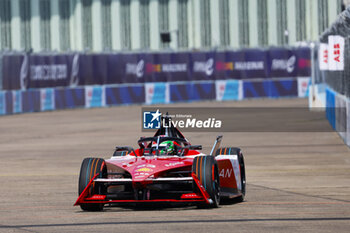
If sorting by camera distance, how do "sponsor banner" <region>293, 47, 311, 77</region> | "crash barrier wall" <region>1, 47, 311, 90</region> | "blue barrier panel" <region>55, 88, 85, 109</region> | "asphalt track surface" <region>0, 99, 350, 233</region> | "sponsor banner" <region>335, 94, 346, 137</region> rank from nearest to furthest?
"asphalt track surface" <region>0, 99, 350, 233</region>
"sponsor banner" <region>335, 94, 346, 137</region>
"crash barrier wall" <region>1, 47, 311, 90</region>
"blue barrier panel" <region>55, 88, 85, 109</region>
"sponsor banner" <region>293, 47, 311, 77</region>

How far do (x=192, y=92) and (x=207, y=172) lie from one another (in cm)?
3658

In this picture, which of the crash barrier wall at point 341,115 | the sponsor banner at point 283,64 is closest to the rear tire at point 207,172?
the crash barrier wall at point 341,115


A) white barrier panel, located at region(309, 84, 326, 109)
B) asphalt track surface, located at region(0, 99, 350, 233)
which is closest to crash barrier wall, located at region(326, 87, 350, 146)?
asphalt track surface, located at region(0, 99, 350, 233)

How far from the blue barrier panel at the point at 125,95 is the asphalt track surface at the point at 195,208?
51.6 ft

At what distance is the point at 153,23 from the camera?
61.1m

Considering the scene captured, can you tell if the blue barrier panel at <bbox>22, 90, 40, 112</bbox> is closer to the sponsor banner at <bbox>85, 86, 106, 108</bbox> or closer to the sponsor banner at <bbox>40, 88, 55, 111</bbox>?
A: the sponsor banner at <bbox>40, 88, 55, 111</bbox>

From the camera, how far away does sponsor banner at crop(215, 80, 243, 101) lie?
1861 inches

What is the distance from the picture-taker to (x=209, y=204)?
10.3 meters

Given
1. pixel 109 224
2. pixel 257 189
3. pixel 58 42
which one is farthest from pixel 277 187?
pixel 58 42

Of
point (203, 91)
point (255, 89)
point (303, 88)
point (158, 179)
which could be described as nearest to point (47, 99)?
point (203, 91)

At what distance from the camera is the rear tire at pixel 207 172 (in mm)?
10055

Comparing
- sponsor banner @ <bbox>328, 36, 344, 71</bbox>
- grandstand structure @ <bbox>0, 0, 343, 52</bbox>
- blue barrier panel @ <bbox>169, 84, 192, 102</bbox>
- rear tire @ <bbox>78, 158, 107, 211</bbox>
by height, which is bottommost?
rear tire @ <bbox>78, 158, 107, 211</bbox>

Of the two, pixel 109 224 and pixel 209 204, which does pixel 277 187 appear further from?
pixel 109 224

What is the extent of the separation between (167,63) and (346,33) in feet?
91.7
